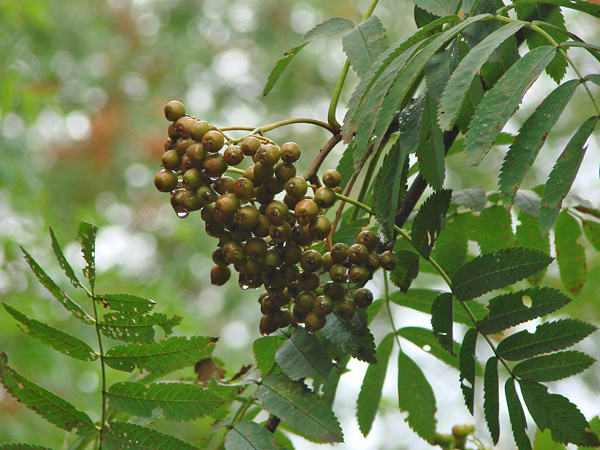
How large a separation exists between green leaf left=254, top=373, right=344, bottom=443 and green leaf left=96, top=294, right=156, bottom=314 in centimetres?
21

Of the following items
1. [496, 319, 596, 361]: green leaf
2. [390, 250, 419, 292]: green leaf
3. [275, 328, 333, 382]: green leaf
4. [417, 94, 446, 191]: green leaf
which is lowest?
[275, 328, 333, 382]: green leaf

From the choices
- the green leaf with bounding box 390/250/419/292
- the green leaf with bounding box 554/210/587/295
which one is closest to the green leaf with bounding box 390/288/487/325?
the green leaf with bounding box 390/250/419/292

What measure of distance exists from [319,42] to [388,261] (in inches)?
266

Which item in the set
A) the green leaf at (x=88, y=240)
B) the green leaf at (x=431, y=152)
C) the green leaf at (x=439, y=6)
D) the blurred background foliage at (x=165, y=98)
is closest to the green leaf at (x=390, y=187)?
the green leaf at (x=431, y=152)

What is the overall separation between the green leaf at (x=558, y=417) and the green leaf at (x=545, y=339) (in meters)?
0.05

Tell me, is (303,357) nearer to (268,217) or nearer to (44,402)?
(268,217)

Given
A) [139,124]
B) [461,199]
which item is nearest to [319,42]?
[139,124]

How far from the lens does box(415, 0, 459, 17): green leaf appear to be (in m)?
0.94

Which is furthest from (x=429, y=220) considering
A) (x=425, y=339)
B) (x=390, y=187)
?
(x=425, y=339)

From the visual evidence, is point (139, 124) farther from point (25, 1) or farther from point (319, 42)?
point (25, 1)

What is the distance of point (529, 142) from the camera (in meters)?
0.74

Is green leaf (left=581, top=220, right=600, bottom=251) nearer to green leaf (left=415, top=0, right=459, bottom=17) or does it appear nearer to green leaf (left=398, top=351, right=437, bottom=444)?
green leaf (left=398, top=351, right=437, bottom=444)

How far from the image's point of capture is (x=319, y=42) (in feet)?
23.9

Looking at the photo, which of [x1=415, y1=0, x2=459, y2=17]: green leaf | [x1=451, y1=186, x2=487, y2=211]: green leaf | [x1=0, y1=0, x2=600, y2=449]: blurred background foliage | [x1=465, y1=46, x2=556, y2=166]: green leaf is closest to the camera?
[x1=465, y1=46, x2=556, y2=166]: green leaf
